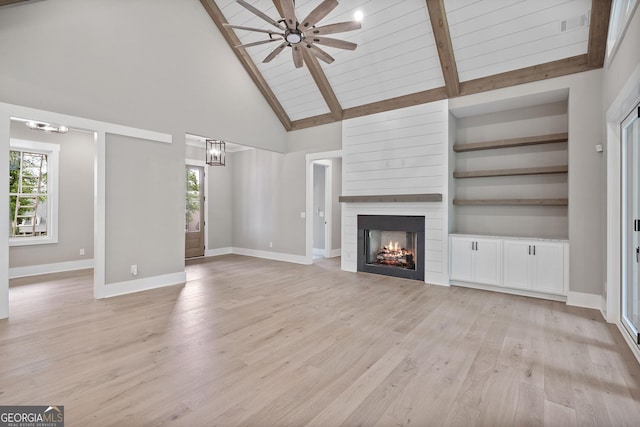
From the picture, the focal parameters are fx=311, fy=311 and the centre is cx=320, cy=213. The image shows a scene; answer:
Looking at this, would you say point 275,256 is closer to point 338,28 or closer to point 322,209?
point 322,209

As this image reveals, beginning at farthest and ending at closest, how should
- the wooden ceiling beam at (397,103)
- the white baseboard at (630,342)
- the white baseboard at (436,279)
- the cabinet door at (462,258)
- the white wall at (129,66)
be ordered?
the wooden ceiling beam at (397,103) < the white baseboard at (436,279) < the cabinet door at (462,258) < the white wall at (129,66) < the white baseboard at (630,342)

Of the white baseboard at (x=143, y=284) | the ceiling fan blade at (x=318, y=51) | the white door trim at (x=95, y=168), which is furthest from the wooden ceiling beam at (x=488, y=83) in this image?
the white baseboard at (x=143, y=284)

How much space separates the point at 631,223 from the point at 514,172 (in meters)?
1.73

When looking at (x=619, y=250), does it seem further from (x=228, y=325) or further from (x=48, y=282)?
(x=48, y=282)

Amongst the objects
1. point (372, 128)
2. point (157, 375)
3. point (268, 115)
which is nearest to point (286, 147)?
point (268, 115)

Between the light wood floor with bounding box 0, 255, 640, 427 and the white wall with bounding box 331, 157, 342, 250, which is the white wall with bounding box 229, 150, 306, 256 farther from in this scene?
the light wood floor with bounding box 0, 255, 640, 427

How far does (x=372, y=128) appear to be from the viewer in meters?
5.85

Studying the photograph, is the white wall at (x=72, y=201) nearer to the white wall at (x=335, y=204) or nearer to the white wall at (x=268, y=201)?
the white wall at (x=268, y=201)

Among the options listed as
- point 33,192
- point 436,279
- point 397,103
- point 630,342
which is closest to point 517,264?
point 436,279

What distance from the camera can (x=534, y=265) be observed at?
4324 millimetres

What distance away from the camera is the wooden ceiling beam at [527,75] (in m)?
4.07

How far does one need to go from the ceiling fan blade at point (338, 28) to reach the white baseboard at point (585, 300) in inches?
168

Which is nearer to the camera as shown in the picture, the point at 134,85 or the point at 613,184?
the point at 613,184

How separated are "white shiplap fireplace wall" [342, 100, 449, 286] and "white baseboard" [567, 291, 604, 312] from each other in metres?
1.56
